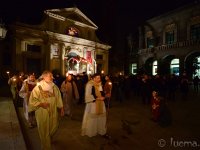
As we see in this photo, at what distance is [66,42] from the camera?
29500mm

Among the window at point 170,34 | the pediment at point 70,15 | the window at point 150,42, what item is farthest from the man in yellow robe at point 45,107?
the window at point 150,42

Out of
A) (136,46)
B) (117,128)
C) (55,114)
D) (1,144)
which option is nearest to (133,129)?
(117,128)

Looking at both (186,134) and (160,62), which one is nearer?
(186,134)

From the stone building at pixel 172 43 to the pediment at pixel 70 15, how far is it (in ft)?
35.7

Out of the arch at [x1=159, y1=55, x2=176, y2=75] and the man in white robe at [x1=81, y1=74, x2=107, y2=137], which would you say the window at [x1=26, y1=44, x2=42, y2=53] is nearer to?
the arch at [x1=159, y1=55, x2=176, y2=75]

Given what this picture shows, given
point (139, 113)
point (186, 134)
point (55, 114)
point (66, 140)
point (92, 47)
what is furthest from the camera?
point (92, 47)

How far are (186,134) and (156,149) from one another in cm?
178

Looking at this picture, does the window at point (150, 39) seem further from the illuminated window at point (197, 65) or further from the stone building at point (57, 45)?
the illuminated window at point (197, 65)

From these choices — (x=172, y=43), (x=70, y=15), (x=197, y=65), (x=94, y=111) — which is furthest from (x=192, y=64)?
(x=94, y=111)

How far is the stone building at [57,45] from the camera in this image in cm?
2461

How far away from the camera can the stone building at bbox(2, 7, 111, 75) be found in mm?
24609

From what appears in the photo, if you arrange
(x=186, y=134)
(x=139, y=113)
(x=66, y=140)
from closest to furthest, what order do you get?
(x=66, y=140) < (x=186, y=134) < (x=139, y=113)

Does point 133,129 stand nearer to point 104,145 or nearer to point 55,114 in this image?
point 104,145

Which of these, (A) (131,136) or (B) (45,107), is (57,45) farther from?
(B) (45,107)
